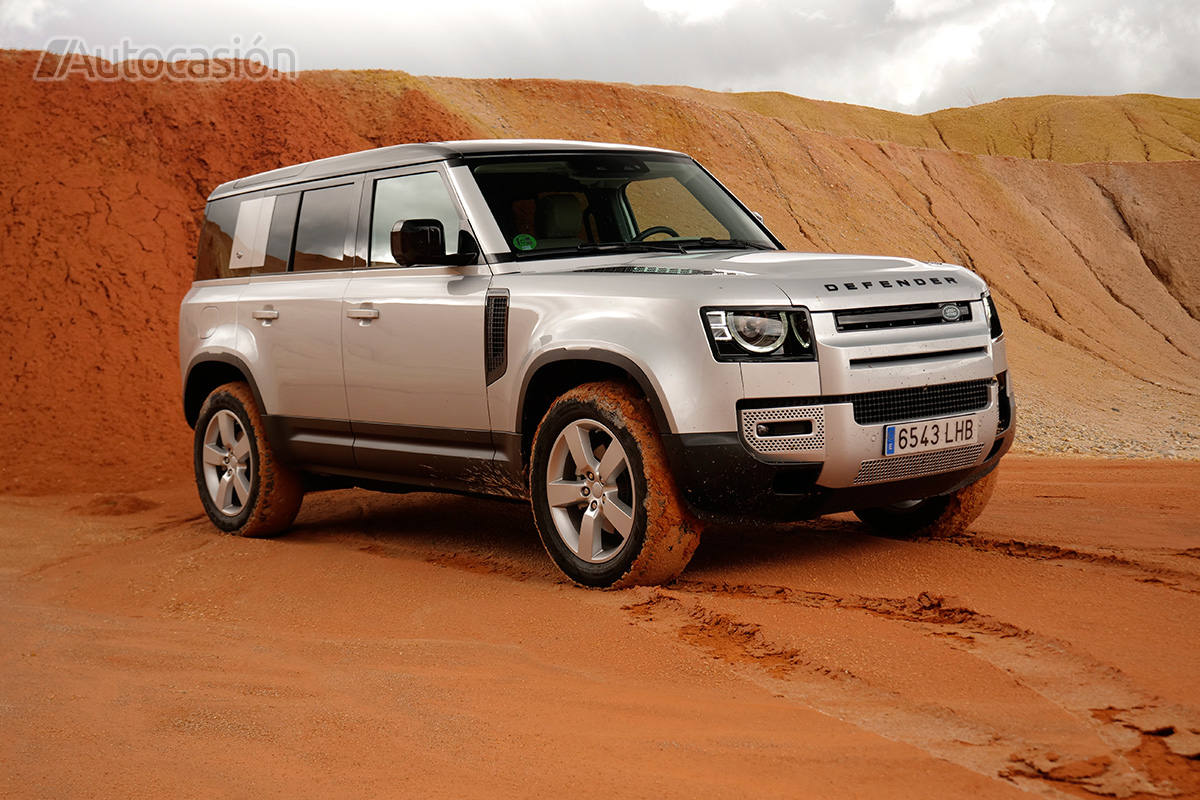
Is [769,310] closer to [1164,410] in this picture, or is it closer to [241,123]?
[241,123]

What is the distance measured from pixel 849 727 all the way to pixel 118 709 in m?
2.34

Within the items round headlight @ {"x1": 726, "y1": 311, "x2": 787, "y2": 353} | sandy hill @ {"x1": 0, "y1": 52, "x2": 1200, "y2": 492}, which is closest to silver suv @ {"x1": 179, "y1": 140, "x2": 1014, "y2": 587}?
round headlight @ {"x1": 726, "y1": 311, "x2": 787, "y2": 353}

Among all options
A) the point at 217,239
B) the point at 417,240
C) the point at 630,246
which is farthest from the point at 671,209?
the point at 217,239

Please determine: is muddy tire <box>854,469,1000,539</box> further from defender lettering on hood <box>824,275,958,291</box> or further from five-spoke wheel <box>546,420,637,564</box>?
five-spoke wheel <box>546,420,637,564</box>

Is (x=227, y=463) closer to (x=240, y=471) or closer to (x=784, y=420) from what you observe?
(x=240, y=471)

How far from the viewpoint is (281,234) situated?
7.32 m

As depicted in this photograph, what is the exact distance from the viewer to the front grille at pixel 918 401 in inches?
194

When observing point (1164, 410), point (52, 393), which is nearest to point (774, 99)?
point (1164, 410)

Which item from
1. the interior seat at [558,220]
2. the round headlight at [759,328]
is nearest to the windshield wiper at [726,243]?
the interior seat at [558,220]

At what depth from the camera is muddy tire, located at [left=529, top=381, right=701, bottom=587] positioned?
5.02 m

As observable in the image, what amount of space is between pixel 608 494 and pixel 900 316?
1441mm

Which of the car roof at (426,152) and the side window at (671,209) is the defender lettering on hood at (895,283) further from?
the car roof at (426,152)

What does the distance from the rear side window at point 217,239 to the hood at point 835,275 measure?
10.6 ft

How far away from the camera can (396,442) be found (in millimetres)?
6355
